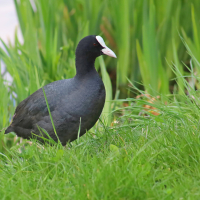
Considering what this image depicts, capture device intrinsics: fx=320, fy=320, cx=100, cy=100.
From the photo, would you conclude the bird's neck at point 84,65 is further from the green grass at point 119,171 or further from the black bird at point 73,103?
the green grass at point 119,171

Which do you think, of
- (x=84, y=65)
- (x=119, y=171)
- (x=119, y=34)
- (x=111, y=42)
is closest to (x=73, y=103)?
(x=84, y=65)

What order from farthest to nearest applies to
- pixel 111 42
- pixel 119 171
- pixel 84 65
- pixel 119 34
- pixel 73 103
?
1. pixel 111 42
2. pixel 119 34
3. pixel 84 65
4. pixel 73 103
5. pixel 119 171

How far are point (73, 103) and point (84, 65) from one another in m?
0.35

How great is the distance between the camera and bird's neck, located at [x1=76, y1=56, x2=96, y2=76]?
8.13 ft

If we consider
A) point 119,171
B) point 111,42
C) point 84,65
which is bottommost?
point 111,42

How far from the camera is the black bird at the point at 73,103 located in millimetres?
2303

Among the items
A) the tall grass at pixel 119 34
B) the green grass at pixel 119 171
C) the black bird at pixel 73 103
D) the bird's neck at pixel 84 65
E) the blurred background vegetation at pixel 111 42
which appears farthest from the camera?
the tall grass at pixel 119 34

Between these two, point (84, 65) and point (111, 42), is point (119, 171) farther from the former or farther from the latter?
point (111, 42)

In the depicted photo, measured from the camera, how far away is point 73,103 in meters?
2.32

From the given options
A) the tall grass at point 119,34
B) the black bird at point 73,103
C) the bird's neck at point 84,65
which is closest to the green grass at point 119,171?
the black bird at point 73,103

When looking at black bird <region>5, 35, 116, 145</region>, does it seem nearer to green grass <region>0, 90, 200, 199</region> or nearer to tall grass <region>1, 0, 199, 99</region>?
green grass <region>0, 90, 200, 199</region>

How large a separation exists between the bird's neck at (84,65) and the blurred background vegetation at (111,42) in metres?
0.56

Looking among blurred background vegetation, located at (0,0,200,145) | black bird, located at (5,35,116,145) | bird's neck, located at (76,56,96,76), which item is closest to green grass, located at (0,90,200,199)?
black bird, located at (5,35,116,145)

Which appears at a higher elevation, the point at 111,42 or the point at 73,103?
the point at 73,103
